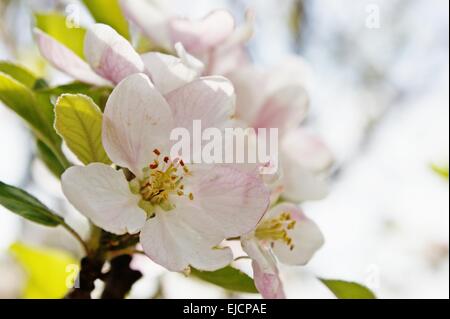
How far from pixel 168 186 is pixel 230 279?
17 centimetres

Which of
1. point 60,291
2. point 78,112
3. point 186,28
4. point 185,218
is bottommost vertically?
point 60,291

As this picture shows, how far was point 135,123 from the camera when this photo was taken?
29.4 inches

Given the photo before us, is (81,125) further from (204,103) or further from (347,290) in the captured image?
(347,290)

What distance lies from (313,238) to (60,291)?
1.98 ft

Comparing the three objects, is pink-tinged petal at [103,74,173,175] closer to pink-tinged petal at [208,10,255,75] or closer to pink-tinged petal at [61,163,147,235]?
pink-tinged petal at [61,163,147,235]

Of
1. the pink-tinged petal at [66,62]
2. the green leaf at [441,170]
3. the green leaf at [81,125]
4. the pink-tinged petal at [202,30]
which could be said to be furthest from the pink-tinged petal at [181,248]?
the green leaf at [441,170]

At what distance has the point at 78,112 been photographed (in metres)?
0.74

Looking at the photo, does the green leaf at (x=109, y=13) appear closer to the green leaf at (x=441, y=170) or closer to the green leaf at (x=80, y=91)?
the green leaf at (x=80, y=91)

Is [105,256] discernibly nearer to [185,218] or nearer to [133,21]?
[185,218]

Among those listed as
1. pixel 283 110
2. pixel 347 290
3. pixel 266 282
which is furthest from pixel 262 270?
pixel 283 110

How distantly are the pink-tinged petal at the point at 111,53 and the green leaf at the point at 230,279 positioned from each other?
0.94 feet

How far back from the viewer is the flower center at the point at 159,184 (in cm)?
79

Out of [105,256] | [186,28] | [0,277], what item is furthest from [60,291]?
[0,277]

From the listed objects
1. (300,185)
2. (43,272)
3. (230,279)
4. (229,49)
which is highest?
(229,49)
